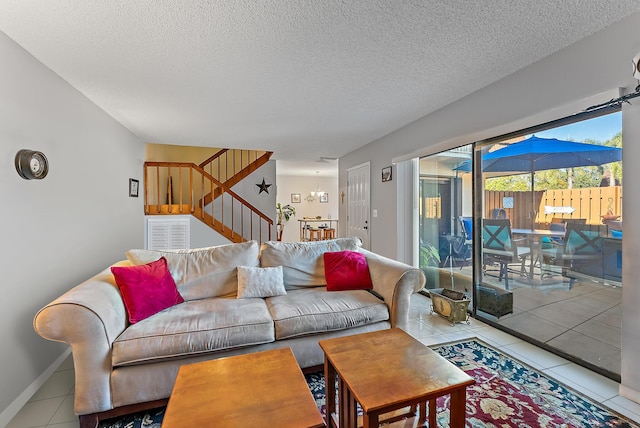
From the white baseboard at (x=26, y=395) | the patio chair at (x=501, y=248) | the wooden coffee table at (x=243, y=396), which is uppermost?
the patio chair at (x=501, y=248)

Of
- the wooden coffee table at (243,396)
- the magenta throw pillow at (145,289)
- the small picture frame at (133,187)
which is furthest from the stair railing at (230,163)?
the wooden coffee table at (243,396)

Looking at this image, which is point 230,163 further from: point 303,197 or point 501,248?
point 501,248

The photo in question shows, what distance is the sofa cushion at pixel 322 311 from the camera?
1.94 m

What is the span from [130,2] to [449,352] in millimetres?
3244

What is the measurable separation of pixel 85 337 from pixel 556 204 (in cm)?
350

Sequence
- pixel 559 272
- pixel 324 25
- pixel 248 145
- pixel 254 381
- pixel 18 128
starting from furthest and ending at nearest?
pixel 248 145 → pixel 559 272 → pixel 18 128 → pixel 324 25 → pixel 254 381

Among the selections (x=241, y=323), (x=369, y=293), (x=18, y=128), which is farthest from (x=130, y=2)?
(x=369, y=293)

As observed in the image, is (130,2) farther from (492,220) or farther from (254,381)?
(492,220)

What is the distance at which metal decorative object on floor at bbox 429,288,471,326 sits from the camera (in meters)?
2.88

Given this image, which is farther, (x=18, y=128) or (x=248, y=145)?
(x=248, y=145)

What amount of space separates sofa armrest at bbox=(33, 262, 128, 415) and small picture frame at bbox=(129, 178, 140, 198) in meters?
2.84

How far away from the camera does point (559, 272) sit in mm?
2398

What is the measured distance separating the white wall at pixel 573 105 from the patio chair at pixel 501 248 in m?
0.89

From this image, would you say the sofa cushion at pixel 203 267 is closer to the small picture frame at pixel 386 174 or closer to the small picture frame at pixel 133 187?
the small picture frame at pixel 133 187
